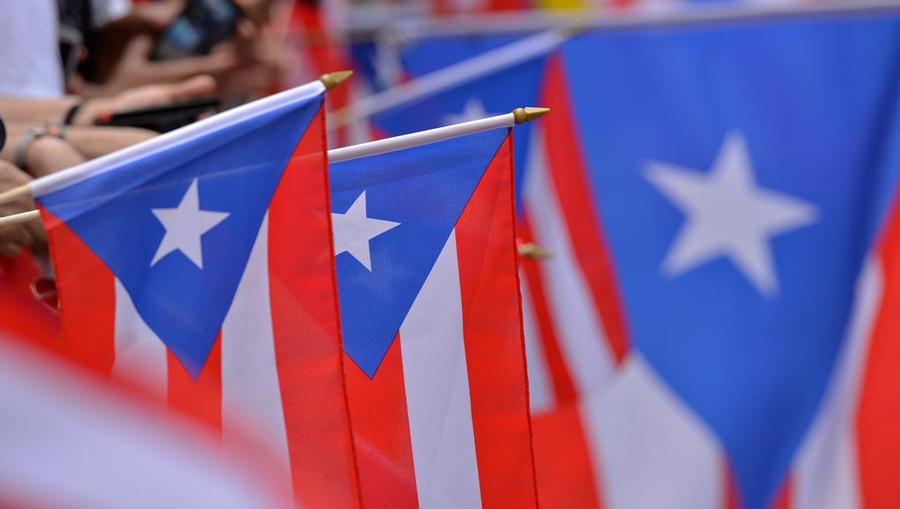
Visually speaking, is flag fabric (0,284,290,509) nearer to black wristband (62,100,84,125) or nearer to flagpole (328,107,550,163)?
flagpole (328,107,550,163)

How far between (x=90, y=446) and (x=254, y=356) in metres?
0.53

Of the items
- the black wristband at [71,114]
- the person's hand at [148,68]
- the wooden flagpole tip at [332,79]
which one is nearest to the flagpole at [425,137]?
the wooden flagpole tip at [332,79]

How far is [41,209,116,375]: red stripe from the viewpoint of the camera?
153 cm

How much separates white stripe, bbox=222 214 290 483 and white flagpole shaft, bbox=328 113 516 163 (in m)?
0.16

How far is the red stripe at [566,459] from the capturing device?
11.1ft

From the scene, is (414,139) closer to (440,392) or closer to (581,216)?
(440,392)

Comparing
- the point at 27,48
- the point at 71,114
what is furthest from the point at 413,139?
the point at 27,48

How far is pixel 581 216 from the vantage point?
143 inches

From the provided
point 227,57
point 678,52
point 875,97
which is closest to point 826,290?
point 875,97

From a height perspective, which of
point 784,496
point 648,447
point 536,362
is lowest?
point 784,496

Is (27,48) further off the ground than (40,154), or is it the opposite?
(27,48)

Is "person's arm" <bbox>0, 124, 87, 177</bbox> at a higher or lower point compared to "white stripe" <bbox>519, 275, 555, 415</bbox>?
higher

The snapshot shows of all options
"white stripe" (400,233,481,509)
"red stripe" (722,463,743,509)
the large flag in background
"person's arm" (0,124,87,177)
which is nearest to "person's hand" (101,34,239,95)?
"person's arm" (0,124,87,177)

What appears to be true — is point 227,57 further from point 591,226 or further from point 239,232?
point 239,232
